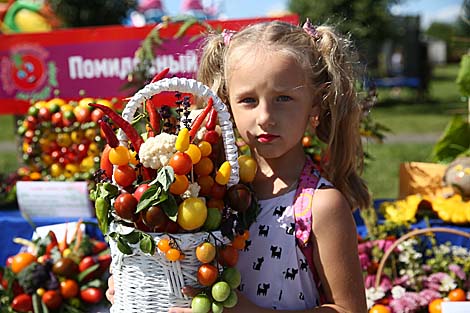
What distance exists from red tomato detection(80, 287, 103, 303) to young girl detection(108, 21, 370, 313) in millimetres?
1058

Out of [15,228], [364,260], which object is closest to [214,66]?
[364,260]

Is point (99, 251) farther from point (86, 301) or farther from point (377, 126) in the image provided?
point (377, 126)

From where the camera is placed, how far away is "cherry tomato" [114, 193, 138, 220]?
128cm

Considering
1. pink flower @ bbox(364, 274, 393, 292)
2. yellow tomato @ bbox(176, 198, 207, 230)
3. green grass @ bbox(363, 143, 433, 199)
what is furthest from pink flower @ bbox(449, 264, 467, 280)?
green grass @ bbox(363, 143, 433, 199)

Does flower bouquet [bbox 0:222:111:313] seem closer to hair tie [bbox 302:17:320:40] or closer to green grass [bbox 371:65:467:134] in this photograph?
hair tie [bbox 302:17:320:40]

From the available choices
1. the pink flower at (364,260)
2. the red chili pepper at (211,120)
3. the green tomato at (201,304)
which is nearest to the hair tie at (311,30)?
the red chili pepper at (211,120)

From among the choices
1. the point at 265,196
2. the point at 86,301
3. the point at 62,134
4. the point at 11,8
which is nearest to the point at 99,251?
the point at 86,301

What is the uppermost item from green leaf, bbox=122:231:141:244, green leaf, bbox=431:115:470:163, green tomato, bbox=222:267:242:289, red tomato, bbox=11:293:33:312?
green leaf, bbox=122:231:141:244

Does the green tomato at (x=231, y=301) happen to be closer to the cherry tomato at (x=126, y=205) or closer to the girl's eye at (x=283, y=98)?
the cherry tomato at (x=126, y=205)

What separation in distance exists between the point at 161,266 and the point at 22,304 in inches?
49.8

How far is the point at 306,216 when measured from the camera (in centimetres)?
A: 149

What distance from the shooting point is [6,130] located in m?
12.6

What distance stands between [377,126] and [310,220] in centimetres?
143

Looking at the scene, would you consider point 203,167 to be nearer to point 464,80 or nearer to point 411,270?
point 411,270
